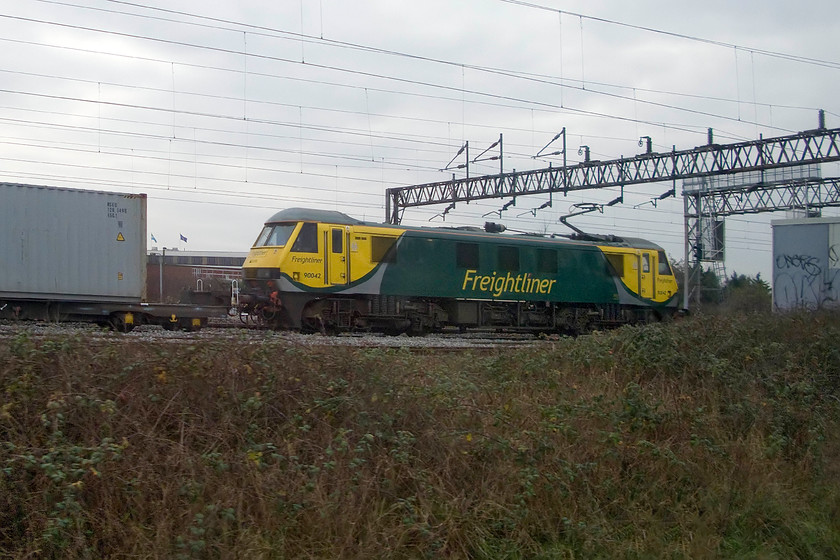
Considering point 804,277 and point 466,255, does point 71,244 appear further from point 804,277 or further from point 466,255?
point 804,277

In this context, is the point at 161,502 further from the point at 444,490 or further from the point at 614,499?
the point at 614,499

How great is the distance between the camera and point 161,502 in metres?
5.21

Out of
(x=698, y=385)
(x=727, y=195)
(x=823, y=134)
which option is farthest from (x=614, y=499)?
(x=727, y=195)

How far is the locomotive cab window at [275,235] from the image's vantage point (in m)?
17.5

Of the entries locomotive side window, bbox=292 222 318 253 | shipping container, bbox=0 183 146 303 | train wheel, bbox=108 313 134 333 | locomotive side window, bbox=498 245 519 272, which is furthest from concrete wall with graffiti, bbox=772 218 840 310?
shipping container, bbox=0 183 146 303

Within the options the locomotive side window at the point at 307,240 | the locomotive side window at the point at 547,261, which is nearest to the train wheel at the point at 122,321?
the locomotive side window at the point at 307,240

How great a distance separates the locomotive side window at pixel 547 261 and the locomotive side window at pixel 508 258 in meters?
0.83

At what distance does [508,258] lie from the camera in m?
20.4

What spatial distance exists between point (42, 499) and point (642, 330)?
27.5 ft

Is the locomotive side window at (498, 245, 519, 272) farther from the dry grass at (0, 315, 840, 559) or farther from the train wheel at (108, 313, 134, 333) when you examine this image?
the dry grass at (0, 315, 840, 559)

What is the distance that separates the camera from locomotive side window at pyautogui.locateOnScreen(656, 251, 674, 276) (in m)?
24.1

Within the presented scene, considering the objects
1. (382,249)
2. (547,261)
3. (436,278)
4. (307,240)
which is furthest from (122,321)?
(547,261)

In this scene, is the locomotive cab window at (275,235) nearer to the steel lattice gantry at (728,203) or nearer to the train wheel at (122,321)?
the train wheel at (122,321)

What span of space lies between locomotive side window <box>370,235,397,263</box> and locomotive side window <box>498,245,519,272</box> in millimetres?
3320
